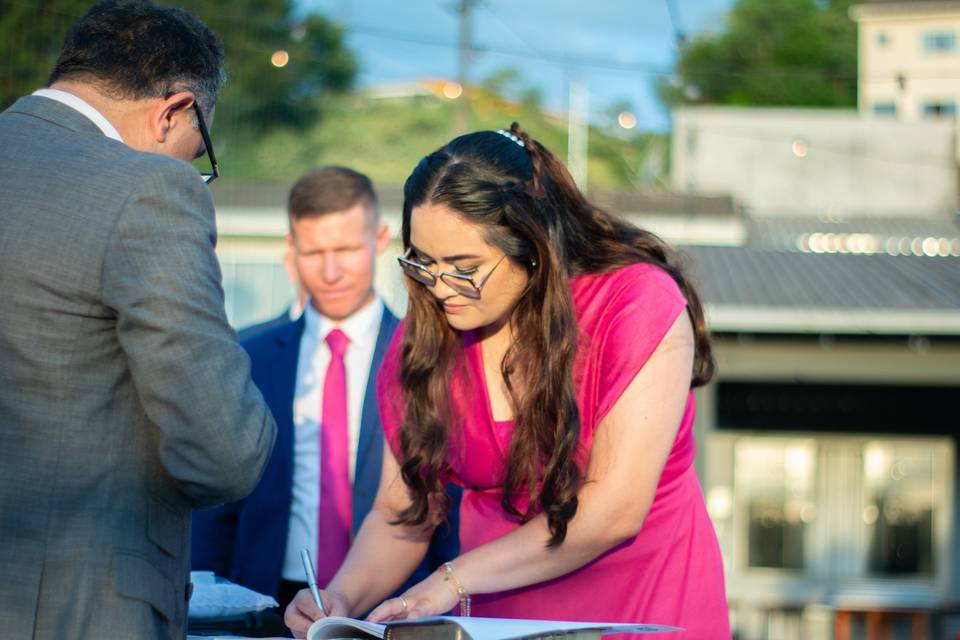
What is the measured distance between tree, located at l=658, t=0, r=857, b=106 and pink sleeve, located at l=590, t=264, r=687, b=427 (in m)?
43.3

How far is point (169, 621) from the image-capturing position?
73.9 inches

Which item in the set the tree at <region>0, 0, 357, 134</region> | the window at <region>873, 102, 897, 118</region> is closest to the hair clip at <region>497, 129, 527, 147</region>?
the tree at <region>0, 0, 357, 134</region>

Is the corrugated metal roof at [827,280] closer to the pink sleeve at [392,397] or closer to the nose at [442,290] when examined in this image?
the pink sleeve at [392,397]

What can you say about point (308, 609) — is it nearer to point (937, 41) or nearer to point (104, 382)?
point (104, 382)

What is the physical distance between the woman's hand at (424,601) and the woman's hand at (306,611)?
13 centimetres

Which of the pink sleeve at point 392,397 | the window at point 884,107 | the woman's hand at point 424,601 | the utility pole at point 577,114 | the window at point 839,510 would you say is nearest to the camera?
the woman's hand at point 424,601

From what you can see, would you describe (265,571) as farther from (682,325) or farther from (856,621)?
(856,621)

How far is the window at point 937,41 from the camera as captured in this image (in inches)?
1623

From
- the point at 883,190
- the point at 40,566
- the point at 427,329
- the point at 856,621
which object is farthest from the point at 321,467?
the point at 883,190

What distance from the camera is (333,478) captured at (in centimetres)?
350

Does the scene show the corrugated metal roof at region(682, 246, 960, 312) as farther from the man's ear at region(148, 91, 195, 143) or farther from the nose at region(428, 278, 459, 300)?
the man's ear at region(148, 91, 195, 143)

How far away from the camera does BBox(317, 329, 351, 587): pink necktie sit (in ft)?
11.2

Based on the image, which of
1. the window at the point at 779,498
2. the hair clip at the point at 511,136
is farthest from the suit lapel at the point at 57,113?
the window at the point at 779,498

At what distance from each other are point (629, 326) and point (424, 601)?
613 mm
